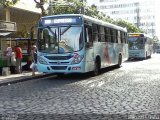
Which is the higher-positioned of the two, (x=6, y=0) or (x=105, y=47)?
(x=6, y=0)

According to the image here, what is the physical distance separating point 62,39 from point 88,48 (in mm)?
1396

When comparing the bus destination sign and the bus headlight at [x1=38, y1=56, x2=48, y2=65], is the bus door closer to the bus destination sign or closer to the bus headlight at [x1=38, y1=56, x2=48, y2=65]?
the bus destination sign

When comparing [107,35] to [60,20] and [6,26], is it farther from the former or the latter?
[6,26]

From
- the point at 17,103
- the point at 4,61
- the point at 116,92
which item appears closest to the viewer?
the point at 17,103

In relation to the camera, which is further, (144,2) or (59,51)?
(144,2)

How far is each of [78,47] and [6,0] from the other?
238 inches

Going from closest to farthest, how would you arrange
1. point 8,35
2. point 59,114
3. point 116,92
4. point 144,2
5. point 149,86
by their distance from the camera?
point 59,114, point 116,92, point 149,86, point 8,35, point 144,2

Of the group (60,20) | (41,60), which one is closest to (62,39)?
(60,20)

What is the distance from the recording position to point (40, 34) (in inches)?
728

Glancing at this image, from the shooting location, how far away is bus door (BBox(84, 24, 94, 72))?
1809cm

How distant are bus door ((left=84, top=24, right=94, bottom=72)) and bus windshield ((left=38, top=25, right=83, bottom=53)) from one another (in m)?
0.45

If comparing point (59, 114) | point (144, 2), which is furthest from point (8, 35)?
point (144, 2)

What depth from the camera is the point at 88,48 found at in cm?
1831

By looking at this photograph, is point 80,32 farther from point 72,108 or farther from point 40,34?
point 72,108
